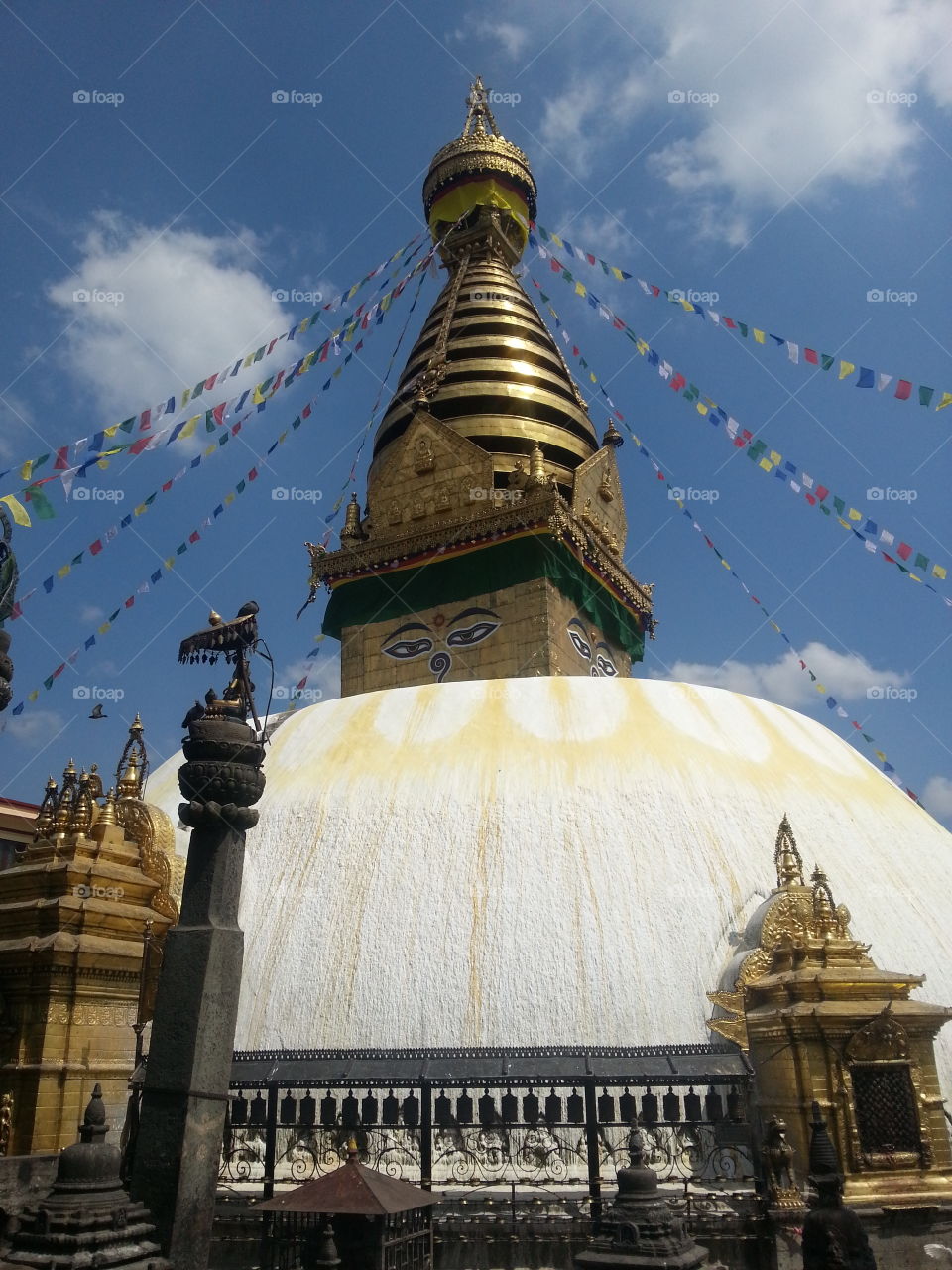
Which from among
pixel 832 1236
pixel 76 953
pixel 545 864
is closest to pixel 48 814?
pixel 76 953

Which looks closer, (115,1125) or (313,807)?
(115,1125)

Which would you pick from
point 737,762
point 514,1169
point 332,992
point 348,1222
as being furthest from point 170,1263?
point 737,762

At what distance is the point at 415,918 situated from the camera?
8656 millimetres

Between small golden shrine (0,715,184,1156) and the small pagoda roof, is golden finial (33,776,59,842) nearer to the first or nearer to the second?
small golden shrine (0,715,184,1156)

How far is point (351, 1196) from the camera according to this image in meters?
5.20

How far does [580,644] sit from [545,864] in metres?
10.1

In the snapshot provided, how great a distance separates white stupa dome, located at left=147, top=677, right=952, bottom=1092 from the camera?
8.14 meters

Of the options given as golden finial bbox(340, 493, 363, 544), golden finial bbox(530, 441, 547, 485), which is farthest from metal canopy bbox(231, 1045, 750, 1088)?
golden finial bbox(340, 493, 363, 544)

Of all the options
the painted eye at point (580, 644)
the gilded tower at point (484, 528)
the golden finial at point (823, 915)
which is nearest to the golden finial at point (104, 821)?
the golden finial at point (823, 915)

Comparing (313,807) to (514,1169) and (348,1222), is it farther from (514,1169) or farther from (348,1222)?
(348,1222)

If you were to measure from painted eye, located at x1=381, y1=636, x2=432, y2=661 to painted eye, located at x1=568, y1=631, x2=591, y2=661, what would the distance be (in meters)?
2.76

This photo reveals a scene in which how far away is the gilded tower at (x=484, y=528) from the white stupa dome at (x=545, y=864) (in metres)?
6.61

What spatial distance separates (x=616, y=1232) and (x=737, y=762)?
232 inches

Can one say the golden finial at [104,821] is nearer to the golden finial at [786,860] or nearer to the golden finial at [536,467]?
the golden finial at [786,860]
